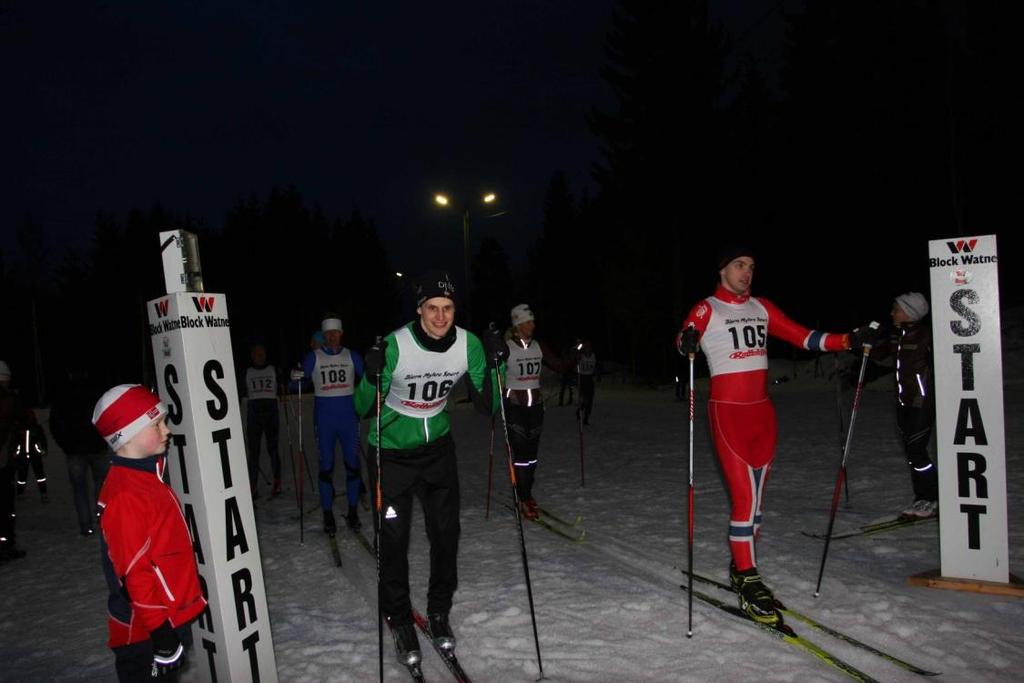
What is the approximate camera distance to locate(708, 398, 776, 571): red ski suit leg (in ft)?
14.9

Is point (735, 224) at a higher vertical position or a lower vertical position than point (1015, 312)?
higher

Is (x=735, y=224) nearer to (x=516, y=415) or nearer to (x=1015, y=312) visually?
(x=1015, y=312)

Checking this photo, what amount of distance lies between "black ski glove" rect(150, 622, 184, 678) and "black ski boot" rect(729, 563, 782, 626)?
3.48 meters

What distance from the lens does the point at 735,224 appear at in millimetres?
33281

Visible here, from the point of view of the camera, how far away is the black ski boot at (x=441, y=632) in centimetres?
405

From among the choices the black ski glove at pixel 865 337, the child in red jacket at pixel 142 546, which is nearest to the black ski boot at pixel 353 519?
the child in red jacket at pixel 142 546

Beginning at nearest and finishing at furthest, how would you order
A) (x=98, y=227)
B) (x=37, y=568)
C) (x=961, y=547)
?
(x=961, y=547) → (x=37, y=568) → (x=98, y=227)

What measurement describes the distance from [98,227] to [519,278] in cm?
3876

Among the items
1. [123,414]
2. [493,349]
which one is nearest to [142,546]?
[123,414]

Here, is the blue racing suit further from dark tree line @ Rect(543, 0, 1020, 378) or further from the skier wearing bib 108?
dark tree line @ Rect(543, 0, 1020, 378)

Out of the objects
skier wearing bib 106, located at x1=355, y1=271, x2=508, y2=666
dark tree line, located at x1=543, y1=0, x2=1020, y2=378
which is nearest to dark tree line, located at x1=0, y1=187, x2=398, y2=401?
dark tree line, located at x1=543, y1=0, x2=1020, y2=378

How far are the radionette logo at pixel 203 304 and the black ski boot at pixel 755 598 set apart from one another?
3876mm

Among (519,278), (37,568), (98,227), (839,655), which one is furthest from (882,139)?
(98,227)

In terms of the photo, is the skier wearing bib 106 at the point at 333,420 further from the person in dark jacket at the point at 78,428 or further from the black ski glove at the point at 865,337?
the black ski glove at the point at 865,337
